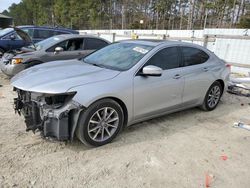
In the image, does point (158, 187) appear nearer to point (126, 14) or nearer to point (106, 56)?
point (106, 56)

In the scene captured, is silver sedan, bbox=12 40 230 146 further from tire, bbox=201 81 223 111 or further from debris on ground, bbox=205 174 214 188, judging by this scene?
debris on ground, bbox=205 174 214 188

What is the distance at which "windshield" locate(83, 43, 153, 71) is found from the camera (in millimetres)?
3559

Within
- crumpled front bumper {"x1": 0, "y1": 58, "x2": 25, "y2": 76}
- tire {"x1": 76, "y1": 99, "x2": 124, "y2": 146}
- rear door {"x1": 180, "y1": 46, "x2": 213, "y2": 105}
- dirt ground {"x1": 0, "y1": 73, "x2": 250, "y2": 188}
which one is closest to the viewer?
dirt ground {"x1": 0, "y1": 73, "x2": 250, "y2": 188}

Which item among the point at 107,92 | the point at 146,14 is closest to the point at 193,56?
the point at 107,92

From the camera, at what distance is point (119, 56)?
151 inches

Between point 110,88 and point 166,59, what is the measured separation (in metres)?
1.31

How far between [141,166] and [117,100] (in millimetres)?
963

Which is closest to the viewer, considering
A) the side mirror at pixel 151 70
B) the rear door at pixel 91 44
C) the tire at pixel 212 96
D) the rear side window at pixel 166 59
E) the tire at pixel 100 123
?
the tire at pixel 100 123

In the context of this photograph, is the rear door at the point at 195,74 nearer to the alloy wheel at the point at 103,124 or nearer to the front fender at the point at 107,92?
the front fender at the point at 107,92

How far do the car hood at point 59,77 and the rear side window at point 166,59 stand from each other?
0.73 meters

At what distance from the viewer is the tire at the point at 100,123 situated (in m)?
2.96

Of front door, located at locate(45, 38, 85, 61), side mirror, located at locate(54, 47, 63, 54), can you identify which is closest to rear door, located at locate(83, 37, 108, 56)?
front door, located at locate(45, 38, 85, 61)

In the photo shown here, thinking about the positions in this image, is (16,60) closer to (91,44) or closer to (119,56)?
(91,44)

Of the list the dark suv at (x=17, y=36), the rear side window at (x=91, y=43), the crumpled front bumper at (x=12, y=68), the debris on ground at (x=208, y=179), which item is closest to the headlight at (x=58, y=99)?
the debris on ground at (x=208, y=179)
